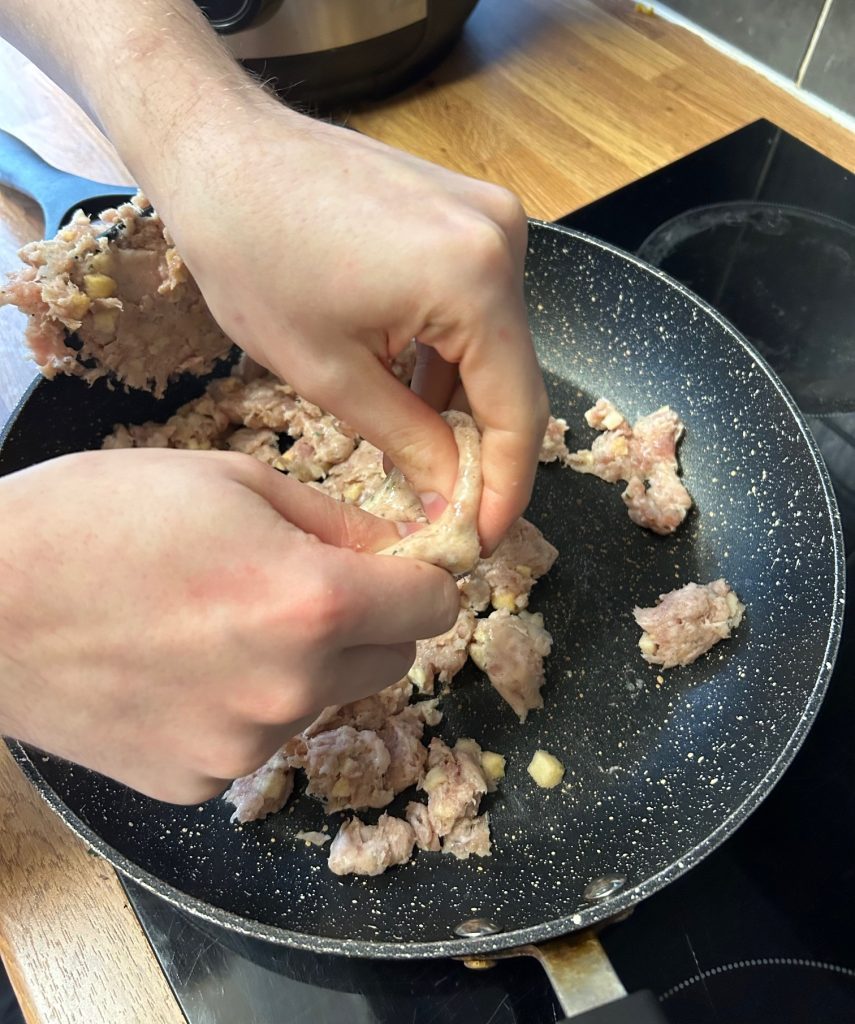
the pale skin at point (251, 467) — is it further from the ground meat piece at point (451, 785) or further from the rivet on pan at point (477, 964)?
the rivet on pan at point (477, 964)

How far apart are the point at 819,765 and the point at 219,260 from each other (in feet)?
2.87

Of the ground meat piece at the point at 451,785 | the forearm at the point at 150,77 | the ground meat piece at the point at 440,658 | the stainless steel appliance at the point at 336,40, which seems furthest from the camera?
the stainless steel appliance at the point at 336,40

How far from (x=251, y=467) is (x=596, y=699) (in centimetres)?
56

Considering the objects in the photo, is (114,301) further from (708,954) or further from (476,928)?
(708,954)

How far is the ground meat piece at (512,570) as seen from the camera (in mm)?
1028

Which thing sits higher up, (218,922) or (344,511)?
(344,511)

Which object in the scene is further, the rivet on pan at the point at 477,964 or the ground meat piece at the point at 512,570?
the ground meat piece at the point at 512,570

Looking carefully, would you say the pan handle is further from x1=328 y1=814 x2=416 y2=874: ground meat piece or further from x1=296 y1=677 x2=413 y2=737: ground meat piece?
x1=296 y1=677 x2=413 y2=737: ground meat piece

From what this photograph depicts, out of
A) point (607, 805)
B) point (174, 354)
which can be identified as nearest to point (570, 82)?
point (174, 354)

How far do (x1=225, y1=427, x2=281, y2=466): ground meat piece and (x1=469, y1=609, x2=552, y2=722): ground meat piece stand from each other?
41cm

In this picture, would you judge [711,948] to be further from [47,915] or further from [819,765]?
[47,915]

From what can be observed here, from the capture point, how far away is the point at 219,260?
2.40ft

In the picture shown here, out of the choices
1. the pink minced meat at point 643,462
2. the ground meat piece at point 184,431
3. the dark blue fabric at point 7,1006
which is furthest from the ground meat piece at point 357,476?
the dark blue fabric at point 7,1006

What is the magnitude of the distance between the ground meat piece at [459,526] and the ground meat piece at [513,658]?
24 centimetres
